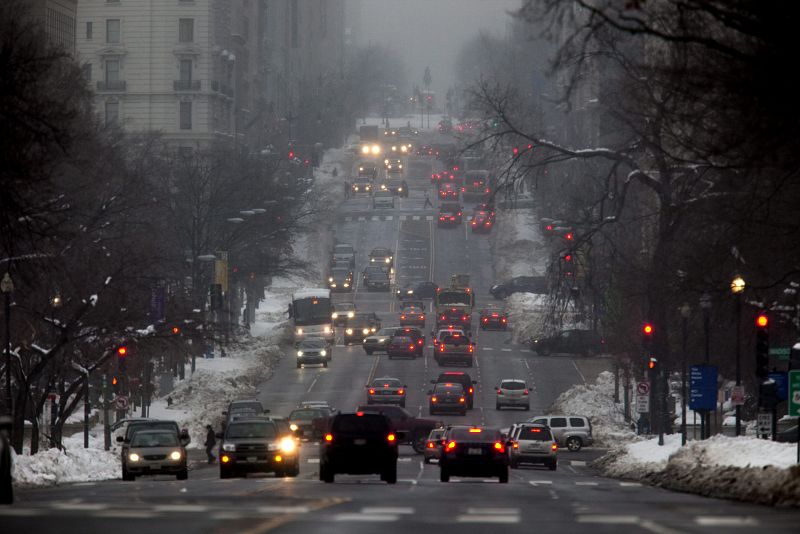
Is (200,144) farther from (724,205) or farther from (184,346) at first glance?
(724,205)

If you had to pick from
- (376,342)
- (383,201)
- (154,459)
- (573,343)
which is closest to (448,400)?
(376,342)

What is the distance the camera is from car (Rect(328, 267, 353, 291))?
123875 mm

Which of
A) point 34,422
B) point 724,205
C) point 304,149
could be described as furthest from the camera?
point 304,149

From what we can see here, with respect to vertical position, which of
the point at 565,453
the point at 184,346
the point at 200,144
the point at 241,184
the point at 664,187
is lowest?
the point at 565,453

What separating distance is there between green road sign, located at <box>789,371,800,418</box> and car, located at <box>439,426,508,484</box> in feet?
23.5

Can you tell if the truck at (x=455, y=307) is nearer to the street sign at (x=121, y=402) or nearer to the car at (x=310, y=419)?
the car at (x=310, y=419)

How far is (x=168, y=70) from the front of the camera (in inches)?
6486

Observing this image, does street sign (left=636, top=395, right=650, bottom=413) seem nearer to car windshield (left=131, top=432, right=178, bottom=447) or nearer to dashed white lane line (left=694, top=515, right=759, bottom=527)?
car windshield (left=131, top=432, right=178, bottom=447)

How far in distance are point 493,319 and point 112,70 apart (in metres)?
70.8

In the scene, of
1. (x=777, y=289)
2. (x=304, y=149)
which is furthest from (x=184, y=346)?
(x=304, y=149)

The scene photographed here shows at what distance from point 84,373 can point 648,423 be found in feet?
75.5

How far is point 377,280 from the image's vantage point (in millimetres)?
126000

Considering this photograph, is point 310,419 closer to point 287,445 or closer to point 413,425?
point 413,425

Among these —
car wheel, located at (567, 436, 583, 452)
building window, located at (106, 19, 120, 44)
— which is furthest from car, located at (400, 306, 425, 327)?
building window, located at (106, 19, 120, 44)
